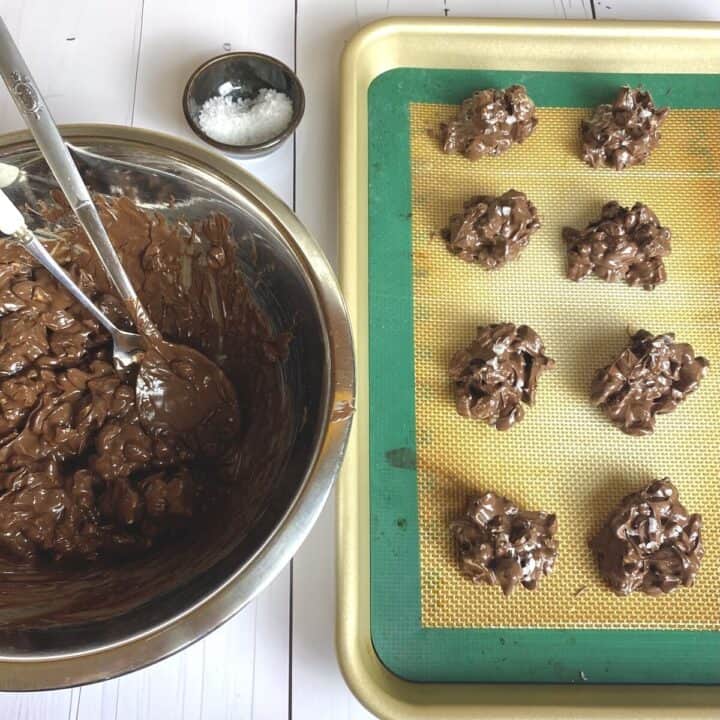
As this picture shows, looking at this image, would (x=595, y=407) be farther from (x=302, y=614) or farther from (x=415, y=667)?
(x=302, y=614)

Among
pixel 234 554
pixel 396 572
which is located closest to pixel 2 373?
pixel 234 554

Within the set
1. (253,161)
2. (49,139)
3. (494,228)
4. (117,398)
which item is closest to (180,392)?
Result: (117,398)

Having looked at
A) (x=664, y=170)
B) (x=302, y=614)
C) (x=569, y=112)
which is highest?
(x=569, y=112)

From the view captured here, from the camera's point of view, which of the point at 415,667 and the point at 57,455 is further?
the point at 415,667

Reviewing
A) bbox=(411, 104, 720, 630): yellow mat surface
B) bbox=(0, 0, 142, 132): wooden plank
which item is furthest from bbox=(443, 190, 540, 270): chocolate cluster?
bbox=(0, 0, 142, 132): wooden plank

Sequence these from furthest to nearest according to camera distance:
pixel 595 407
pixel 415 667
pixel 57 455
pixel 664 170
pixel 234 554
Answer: pixel 664 170, pixel 595 407, pixel 415 667, pixel 57 455, pixel 234 554

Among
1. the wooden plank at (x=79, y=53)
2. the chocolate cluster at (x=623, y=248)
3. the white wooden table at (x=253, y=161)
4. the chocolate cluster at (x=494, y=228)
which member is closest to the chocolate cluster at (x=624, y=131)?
the chocolate cluster at (x=623, y=248)

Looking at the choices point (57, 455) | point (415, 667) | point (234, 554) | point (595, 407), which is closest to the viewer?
point (234, 554)

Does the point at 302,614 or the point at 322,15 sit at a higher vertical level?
the point at 322,15
